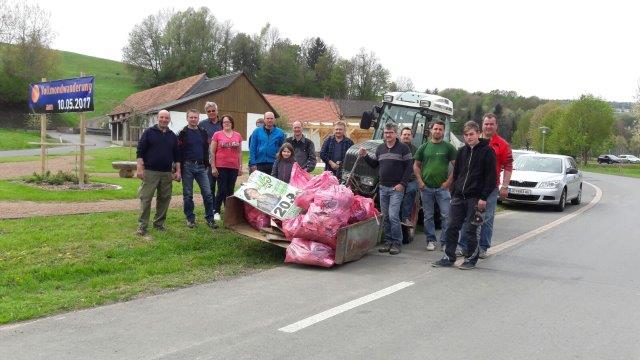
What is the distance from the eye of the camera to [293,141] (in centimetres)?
949

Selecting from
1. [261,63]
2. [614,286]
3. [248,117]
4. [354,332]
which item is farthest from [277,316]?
[261,63]

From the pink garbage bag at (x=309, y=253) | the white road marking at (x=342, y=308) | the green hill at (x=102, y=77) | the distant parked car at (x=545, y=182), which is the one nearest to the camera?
the white road marking at (x=342, y=308)

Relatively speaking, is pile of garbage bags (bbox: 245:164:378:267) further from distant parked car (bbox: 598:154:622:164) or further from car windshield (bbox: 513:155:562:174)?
distant parked car (bbox: 598:154:622:164)

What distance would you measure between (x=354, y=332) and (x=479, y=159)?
347 cm

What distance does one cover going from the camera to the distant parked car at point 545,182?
14.9 meters

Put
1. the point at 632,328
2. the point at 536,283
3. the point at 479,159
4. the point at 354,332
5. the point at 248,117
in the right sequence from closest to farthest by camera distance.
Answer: the point at 354,332
the point at 632,328
the point at 536,283
the point at 479,159
the point at 248,117

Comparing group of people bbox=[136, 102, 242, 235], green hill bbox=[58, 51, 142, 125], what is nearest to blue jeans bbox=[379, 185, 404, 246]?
group of people bbox=[136, 102, 242, 235]

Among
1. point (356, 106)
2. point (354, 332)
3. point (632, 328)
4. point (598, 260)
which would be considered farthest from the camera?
point (356, 106)

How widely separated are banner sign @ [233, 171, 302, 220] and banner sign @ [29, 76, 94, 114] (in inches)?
276

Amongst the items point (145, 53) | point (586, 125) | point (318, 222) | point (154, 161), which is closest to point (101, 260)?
point (154, 161)

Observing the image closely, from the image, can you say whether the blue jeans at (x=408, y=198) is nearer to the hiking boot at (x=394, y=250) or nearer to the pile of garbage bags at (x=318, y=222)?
the hiking boot at (x=394, y=250)

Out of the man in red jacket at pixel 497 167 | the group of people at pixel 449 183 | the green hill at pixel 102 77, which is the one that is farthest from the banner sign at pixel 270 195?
the green hill at pixel 102 77

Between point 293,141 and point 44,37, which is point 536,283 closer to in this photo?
point 293,141

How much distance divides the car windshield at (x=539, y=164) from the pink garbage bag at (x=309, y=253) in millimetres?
10717
